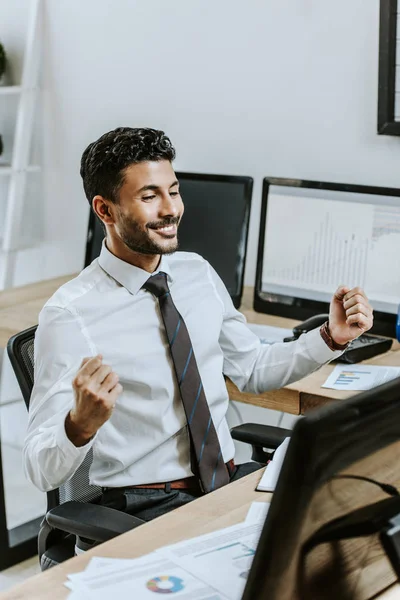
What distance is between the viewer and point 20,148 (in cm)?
346

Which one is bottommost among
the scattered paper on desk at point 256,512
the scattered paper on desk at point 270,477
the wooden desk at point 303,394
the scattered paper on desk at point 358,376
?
the scattered paper on desk at point 256,512

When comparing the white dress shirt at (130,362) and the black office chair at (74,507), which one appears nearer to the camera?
the black office chair at (74,507)

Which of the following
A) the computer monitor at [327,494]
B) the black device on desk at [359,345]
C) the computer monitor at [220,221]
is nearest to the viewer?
the computer monitor at [327,494]

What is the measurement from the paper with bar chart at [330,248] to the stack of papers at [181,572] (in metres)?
1.27

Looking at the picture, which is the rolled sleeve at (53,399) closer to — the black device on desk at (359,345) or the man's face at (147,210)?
the man's face at (147,210)

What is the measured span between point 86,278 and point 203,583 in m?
0.81

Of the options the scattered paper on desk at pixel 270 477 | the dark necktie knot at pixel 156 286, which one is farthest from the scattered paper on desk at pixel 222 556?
the dark necktie knot at pixel 156 286

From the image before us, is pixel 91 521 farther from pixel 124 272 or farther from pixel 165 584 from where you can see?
pixel 124 272

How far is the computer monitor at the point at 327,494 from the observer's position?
846mm

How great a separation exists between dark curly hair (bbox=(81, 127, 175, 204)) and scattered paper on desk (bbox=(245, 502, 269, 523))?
709 mm

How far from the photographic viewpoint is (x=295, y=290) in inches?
106

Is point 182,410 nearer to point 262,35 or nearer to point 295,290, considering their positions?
point 295,290

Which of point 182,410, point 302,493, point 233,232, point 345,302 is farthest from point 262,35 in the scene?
point 302,493

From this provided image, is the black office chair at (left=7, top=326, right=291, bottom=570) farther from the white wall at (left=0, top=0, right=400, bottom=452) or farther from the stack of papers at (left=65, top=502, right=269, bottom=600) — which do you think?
the white wall at (left=0, top=0, right=400, bottom=452)
